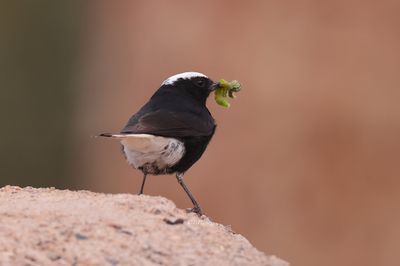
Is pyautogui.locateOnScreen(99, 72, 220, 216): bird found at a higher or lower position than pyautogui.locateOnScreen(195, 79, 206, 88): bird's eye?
lower

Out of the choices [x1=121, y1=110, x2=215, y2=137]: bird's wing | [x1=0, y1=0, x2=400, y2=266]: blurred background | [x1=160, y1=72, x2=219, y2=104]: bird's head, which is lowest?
[x1=0, y1=0, x2=400, y2=266]: blurred background

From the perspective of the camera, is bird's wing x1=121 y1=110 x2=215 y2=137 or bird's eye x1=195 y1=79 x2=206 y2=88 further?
bird's eye x1=195 y1=79 x2=206 y2=88

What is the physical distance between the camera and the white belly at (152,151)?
7.62 m

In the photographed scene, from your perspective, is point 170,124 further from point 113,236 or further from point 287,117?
point 287,117

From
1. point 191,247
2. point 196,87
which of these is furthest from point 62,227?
point 196,87

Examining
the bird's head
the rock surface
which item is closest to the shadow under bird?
the bird's head

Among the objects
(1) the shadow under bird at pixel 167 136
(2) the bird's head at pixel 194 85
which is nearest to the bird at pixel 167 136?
(1) the shadow under bird at pixel 167 136

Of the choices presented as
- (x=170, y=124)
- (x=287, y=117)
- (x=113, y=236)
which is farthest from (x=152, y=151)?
(x=287, y=117)

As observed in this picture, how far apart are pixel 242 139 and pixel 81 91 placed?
4.10m

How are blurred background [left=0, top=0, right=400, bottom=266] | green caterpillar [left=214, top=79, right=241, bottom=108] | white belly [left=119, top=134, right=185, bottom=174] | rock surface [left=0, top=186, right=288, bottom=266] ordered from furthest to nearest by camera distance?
blurred background [left=0, top=0, right=400, bottom=266]
green caterpillar [left=214, top=79, right=241, bottom=108]
white belly [left=119, top=134, right=185, bottom=174]
rock surface [left=0, top=186, right=288, bottom=266]

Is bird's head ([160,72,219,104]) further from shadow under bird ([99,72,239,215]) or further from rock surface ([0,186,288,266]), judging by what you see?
rock surface ([0,186,288,266])

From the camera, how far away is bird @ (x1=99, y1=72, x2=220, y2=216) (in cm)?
764

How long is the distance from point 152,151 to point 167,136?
0.14 m

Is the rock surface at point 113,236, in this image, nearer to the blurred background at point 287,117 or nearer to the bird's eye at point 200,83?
the bird's eye at point 200,83
